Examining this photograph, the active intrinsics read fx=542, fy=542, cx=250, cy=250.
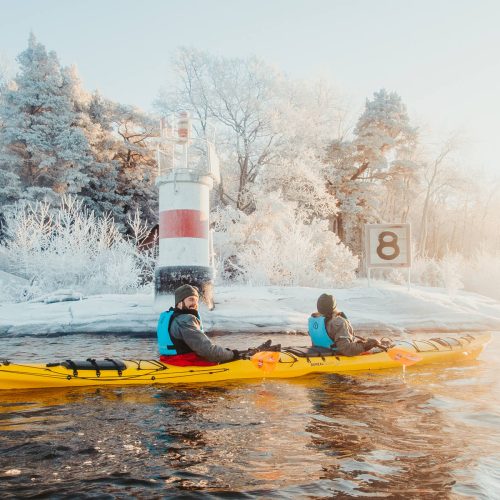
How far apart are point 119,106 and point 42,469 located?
77.3 feet

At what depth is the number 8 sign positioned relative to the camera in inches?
543

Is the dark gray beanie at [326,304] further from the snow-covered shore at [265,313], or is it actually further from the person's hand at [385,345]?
the snow-covered shore at [265,313]

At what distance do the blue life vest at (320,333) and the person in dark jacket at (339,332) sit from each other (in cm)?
4

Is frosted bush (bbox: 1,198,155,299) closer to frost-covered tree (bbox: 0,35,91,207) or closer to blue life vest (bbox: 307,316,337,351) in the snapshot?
frost-covered tree (bbox: 0,35,91,207)

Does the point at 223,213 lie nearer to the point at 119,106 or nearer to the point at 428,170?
the point at 119,106

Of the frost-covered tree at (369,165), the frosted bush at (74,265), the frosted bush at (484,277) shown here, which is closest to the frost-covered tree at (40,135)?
the frosted bush at (74,265)

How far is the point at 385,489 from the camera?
3.35 m

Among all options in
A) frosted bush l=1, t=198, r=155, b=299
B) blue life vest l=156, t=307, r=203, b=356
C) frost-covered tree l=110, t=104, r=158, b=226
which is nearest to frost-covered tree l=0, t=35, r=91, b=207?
frost-covered tree l=110, t=104, r=158, b=226

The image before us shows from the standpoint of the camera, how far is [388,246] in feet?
45.9

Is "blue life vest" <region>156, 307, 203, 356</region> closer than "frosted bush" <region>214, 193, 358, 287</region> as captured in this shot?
Yes

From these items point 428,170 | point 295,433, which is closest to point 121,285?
point 295,433

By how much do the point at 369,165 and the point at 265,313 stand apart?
18.6 metres

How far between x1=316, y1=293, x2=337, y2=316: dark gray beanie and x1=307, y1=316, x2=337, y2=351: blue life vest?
0.43 ft

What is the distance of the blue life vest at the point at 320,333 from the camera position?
764 cm
